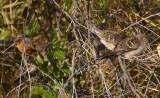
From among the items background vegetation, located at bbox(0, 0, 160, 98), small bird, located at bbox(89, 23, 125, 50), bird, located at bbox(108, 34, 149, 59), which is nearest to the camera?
background vegetation, located at bbox(0, 0, 160, 98)

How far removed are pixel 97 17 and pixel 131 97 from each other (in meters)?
1.55

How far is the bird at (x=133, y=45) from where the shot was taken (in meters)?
4.45

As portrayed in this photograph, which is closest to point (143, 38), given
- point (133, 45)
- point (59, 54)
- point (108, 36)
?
point (133, 45)

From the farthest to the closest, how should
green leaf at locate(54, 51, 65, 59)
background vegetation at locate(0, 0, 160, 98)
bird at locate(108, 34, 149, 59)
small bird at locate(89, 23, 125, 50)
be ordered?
bird at locate(108, 34, 149, 59)
small bird at locate(89, 23, 125, 50)
background vegetation at locate(0, 0, 160, 98)
green leaf at locate(54, 51, 65, 59)

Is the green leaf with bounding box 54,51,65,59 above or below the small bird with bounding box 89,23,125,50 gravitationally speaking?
below

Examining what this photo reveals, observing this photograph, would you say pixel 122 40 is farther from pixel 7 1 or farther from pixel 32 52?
pixel 7 1

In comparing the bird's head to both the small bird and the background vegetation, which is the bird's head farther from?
the small bird

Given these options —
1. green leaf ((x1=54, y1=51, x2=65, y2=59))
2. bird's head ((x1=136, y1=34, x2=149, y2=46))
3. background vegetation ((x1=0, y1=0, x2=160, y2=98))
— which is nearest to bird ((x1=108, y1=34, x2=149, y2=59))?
bird's head ((x1=136, y1=34, x2=149, y2=46))

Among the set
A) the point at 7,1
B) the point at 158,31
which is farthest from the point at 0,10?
the point at 158,31

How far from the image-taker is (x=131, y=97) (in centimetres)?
403

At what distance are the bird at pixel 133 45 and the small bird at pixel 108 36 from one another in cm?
15

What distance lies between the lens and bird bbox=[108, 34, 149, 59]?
445 cm

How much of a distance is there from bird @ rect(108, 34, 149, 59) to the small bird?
0.15 meters

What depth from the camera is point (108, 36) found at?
457cm
